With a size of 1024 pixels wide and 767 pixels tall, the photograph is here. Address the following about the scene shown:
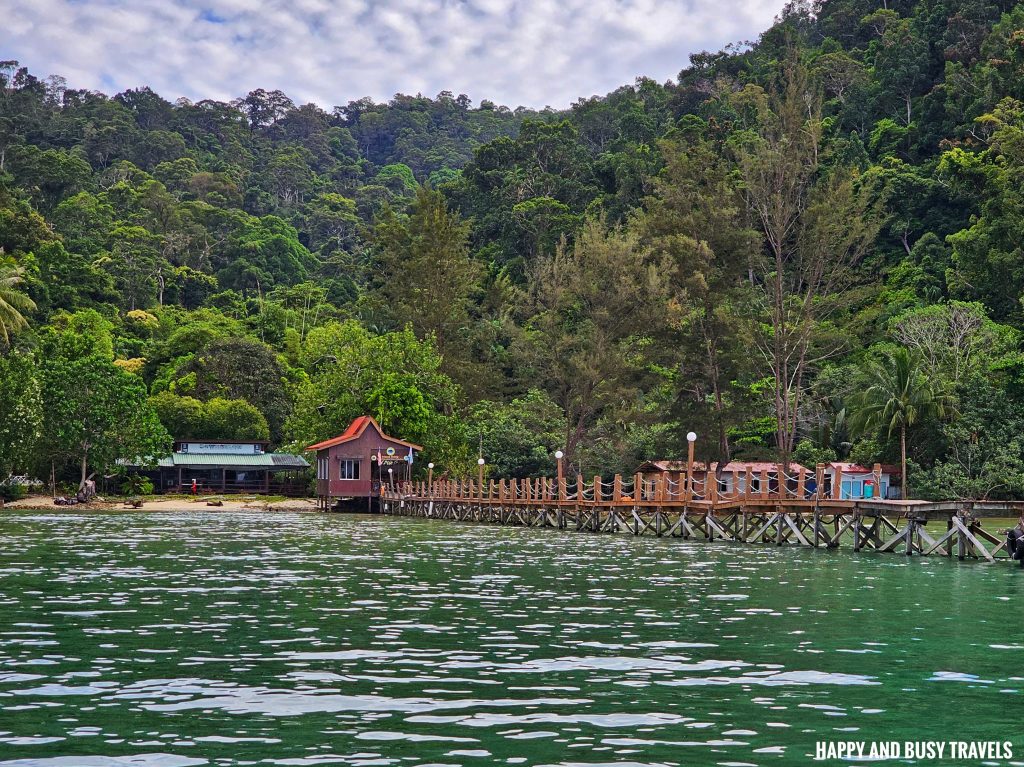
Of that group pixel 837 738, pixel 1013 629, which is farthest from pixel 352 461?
pixel 837 738

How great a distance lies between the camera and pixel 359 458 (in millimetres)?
69250

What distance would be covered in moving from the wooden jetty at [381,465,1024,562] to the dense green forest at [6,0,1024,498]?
282 inches

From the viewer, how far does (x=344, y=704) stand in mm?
10805

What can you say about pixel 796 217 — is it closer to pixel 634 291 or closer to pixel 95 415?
pixel 634 291

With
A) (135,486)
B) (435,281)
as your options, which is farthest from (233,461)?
(435,281)

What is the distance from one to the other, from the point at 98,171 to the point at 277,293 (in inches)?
2090

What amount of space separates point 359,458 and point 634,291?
19.9 m

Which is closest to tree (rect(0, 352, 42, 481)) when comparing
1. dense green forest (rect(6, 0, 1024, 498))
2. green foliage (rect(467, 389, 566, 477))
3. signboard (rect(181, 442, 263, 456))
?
dense green forest (rect(6, 0, 1024, 498))

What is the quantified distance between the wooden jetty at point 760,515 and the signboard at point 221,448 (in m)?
27.3

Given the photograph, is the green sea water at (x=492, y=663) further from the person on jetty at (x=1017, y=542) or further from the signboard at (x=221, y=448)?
the signboard at (x=221, y=448)

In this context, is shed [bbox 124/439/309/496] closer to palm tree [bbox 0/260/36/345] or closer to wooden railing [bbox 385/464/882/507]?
palm tree [bbox 0/260/36/345]

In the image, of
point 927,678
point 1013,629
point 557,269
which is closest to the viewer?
point 927,678

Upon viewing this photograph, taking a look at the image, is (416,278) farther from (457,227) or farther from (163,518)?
(163,518)

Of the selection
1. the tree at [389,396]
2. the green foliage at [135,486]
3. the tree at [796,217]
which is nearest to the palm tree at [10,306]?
the green foliage at [135,486]
